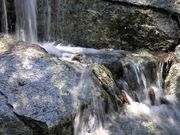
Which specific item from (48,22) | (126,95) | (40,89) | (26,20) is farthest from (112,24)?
(40,89)

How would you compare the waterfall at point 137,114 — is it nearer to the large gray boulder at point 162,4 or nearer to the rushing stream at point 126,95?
the rushing stream at point 126,95

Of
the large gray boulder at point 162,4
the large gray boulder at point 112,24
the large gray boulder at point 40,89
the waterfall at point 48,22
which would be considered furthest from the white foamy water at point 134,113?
the large gray boulder at point 162,4

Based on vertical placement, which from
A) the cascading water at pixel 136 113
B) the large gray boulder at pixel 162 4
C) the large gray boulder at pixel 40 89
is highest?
the large gray boulder at pixel 162 4

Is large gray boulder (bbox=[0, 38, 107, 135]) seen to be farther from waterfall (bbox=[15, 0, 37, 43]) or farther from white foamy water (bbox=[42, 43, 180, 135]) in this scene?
waterfall (bbox=[15, 0, 37, 43])

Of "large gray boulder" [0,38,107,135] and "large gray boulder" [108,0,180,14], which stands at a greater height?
"large gray boulder" [108,0,180,14]

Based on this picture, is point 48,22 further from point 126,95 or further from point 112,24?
point 126,95

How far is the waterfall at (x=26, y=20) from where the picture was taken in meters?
8.22

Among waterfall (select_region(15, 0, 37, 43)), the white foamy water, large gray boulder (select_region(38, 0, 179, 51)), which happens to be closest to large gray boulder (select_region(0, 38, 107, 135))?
the white foamy water

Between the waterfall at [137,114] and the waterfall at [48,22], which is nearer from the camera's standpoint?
the waterfall at [137,114]

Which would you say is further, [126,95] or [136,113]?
[126,95]

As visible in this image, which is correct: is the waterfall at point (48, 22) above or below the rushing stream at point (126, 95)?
above

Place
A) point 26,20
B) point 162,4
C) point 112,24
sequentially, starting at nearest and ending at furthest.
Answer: point 162,4 → point 112,24 → point 26,20

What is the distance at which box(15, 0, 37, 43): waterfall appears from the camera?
822cm

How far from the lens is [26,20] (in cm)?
833
